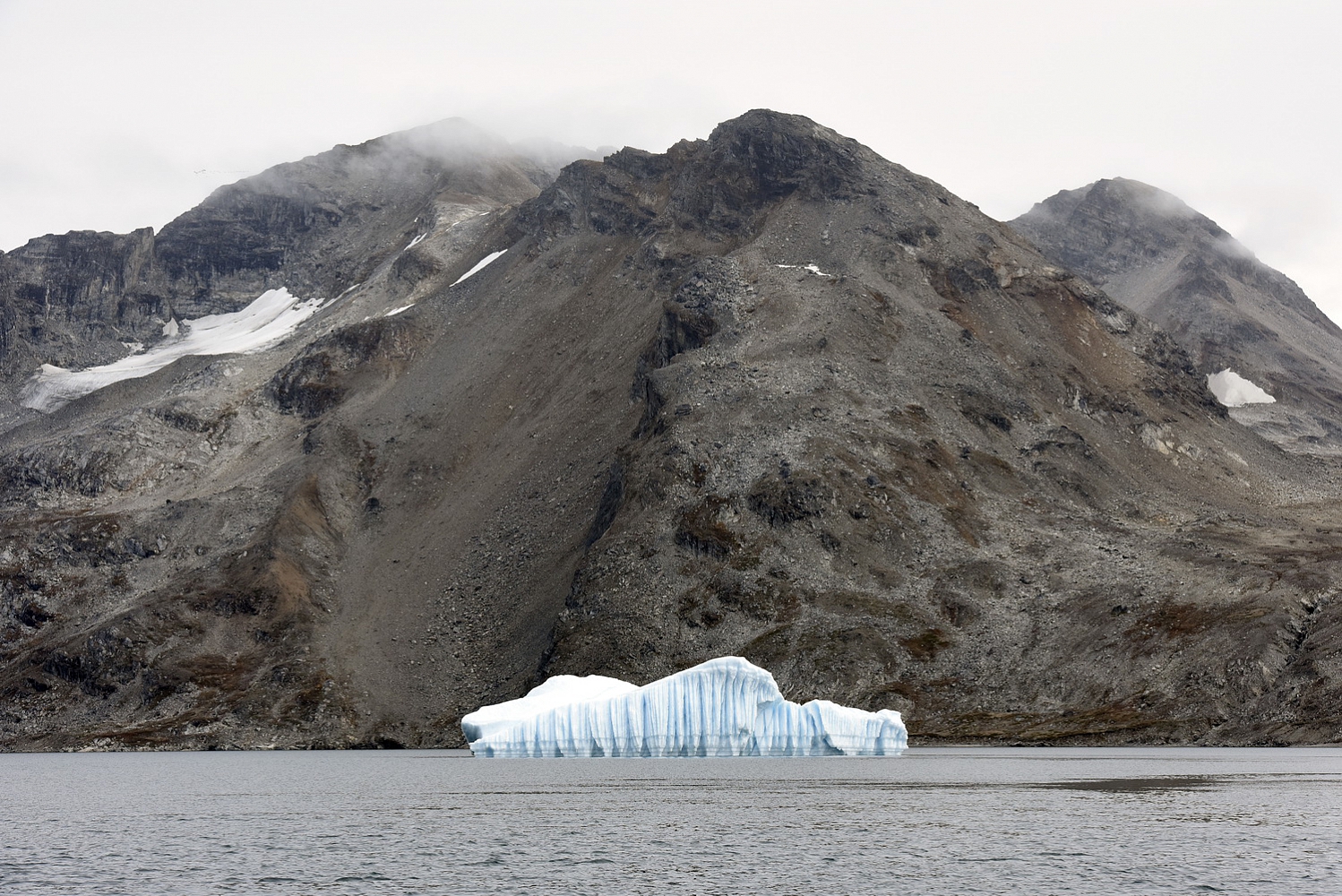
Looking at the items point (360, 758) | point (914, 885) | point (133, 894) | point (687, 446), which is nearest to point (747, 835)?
point (914, 885)

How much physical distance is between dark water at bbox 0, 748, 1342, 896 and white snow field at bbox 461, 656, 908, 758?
358cm

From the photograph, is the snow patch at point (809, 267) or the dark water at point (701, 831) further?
the snow patch at point (809, 267)

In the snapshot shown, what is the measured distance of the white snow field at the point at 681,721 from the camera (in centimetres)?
9675

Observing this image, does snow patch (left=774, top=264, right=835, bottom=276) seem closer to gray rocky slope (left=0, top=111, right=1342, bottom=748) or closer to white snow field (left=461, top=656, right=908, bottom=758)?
gray rocky slope (left=0, top=111, right=1342, bottom=748)

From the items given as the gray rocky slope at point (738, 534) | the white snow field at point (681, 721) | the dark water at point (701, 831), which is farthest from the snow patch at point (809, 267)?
the dark water at point (701, 831)

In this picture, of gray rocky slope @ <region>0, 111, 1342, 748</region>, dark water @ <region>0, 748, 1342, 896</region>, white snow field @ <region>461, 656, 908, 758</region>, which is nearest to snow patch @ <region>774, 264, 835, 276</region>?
gray rocky slope @ <region>0, 111, 1342, 748</region>

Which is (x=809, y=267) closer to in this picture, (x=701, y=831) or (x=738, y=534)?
(x=738, y=534)

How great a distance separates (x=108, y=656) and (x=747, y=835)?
379ft

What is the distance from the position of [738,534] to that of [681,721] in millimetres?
45483

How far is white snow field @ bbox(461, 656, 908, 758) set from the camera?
9675cm

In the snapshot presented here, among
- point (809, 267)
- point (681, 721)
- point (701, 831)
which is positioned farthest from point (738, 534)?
point (701, 831)

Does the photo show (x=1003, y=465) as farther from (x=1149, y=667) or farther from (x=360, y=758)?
(x=360, y=758)

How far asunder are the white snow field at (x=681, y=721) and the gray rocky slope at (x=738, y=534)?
23.3 metres

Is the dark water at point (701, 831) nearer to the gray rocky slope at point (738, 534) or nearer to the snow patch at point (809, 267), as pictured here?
the gray rocky slope at point (738, 534)
